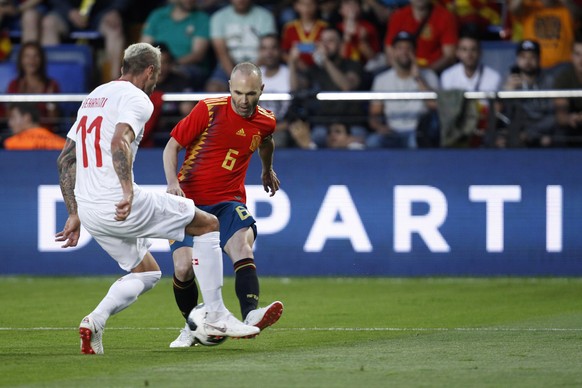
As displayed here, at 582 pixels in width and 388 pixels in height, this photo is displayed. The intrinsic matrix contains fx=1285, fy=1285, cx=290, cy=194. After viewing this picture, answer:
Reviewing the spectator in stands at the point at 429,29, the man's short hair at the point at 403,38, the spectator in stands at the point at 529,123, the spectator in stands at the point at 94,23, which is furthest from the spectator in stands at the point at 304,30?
the spectator in stands at the point at 529,123

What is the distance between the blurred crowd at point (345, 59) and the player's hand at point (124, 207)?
266 inches

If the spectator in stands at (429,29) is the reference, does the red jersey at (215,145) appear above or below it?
below

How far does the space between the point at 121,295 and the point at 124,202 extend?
0.77 metres

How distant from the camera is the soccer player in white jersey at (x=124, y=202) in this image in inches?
316

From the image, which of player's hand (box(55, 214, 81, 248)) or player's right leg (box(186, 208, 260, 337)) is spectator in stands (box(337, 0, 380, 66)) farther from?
player's hand (box(55, 214, 81, 248))

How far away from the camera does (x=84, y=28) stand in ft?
57.7

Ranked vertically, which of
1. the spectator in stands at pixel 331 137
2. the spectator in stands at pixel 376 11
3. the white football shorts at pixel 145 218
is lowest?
the spectator in stands at pixel 331 137

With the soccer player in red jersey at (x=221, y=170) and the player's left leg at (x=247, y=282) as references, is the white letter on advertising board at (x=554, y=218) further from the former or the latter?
the player's left leg at (x=247, y=282)

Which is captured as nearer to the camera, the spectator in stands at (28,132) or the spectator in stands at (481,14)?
the spectator in stands at (28,132)

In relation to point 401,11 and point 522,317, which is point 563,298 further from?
point 401,11

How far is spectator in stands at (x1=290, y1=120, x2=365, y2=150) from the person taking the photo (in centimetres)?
1464

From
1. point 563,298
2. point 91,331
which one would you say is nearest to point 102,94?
point 91,331

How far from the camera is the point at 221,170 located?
9172 millimetres

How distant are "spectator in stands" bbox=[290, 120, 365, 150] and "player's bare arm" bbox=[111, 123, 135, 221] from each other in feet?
22.1
